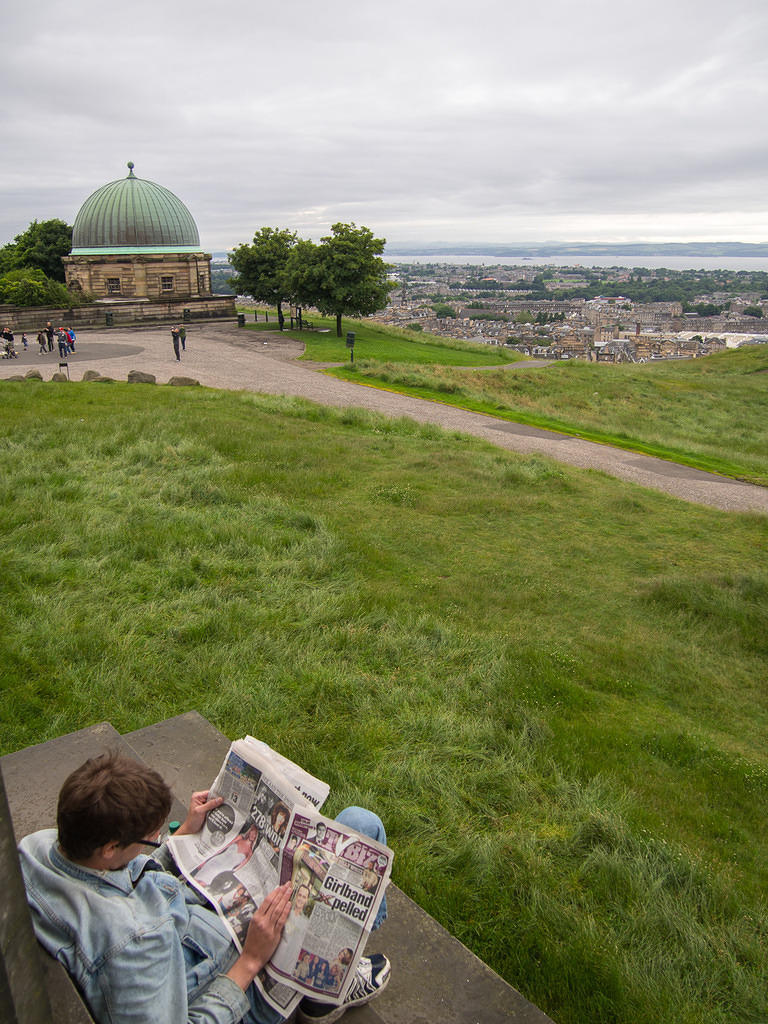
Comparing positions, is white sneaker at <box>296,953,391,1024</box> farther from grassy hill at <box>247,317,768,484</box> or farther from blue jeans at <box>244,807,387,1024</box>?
grassy hill at <box>247,317,768,484</box>

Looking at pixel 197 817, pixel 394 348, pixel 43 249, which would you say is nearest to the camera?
pixel 197 817

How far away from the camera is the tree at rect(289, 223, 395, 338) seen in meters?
34.2

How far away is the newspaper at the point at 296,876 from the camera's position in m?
2.29

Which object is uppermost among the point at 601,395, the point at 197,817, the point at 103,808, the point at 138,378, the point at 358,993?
the point at 103,808

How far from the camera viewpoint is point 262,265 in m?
39.9

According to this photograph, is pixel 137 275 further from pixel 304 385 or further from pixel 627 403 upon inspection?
pixel 627 403

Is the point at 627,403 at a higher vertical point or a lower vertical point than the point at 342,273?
lower

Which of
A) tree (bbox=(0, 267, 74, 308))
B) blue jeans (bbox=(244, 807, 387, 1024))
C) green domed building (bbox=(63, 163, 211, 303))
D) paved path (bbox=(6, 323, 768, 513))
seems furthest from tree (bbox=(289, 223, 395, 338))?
blue jeans (bbox=(244, 807, 387, 1024))

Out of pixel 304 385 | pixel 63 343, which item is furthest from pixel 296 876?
pixel 63 343

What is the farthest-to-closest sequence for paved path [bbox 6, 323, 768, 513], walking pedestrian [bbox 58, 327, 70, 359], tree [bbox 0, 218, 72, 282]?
tree [bbox 0, 218, 72, 282]
walking pedestrian [bbox 58, 327, 70, 359]
paved path [bbox 6, 323, 768, 513]

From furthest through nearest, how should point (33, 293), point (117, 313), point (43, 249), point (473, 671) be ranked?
point (43, 249) → point (117, 313) → point (33, 293) → point (473, 671)

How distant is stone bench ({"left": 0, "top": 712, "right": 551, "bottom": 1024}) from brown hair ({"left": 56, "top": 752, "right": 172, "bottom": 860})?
29cm

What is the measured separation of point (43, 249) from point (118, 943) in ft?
175

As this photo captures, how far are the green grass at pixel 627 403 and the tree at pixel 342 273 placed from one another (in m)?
8.05
